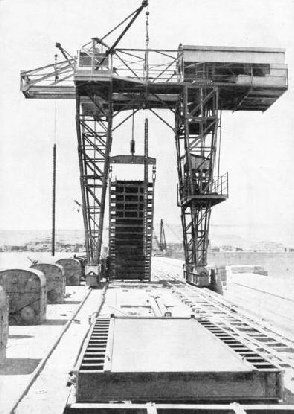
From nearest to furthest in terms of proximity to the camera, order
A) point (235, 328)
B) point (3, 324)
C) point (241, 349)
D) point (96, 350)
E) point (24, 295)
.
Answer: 1. point (96, 350)
2. point (241, 349)
3. point (3, 324)
4. point (235, 328)
5. point (24, 295)

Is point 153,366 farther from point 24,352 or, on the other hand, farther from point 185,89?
point 185,89

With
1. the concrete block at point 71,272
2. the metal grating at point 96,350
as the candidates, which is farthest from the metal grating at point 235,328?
the concrete block at point 71,272

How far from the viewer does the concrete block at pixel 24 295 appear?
13656 mm

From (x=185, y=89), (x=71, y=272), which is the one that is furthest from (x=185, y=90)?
(x=71, y=272)

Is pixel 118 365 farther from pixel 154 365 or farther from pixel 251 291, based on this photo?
pixel 251 291

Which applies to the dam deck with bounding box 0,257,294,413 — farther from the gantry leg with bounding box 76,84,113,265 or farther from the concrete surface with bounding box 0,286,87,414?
the gantry leg with bounding box 76,84,113,265

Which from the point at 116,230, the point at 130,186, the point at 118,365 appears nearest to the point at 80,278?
the point at 116,230

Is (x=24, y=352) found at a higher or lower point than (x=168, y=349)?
lower

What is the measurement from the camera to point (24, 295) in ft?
45.2

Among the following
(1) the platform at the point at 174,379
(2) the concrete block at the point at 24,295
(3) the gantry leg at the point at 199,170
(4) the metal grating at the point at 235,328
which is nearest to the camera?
(1) the platform at the point at 174,379

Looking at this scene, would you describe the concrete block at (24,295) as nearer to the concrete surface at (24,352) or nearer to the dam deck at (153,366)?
the concrete surface at (24,352)

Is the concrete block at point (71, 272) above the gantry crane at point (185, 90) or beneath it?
beneath

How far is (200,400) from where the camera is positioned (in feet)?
19.3

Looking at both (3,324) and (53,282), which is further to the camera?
(53,282)
